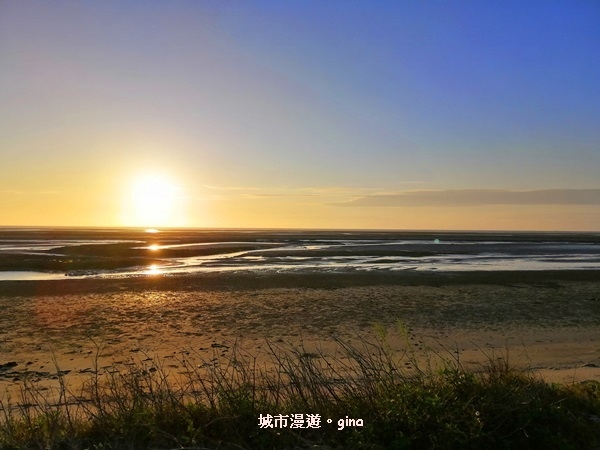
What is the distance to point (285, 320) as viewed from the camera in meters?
15.4

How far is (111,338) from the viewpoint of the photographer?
13.0 m

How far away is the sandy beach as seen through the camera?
1088cm

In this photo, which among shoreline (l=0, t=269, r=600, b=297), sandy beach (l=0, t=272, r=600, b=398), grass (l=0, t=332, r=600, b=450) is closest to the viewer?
grass (l=0, t=332, r=600, b=450)

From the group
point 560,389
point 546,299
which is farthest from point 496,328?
point 560,389

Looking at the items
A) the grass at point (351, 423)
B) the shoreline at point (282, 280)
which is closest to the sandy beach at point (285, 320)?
the shoreline at point (282, 280)

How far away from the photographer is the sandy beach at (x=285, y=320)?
10.9 meters

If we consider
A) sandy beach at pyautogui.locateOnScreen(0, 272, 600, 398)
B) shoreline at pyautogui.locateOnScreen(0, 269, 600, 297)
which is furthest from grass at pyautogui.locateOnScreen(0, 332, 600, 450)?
shoreline at pyautogui.locateOnScreen(0, 269, 600, 297)

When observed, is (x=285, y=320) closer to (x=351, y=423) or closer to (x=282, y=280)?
(x=282, y=280)

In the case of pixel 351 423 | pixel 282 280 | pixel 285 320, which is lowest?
pixel 285 320

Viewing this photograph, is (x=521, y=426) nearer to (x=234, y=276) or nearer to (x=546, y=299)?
(x=546, y=299)

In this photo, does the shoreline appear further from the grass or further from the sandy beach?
the grass

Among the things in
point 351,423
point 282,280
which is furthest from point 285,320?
point 351,423

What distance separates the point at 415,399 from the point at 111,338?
10241 mm

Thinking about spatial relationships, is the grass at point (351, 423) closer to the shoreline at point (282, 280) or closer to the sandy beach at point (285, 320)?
the sandy beach at point (285, 320)
